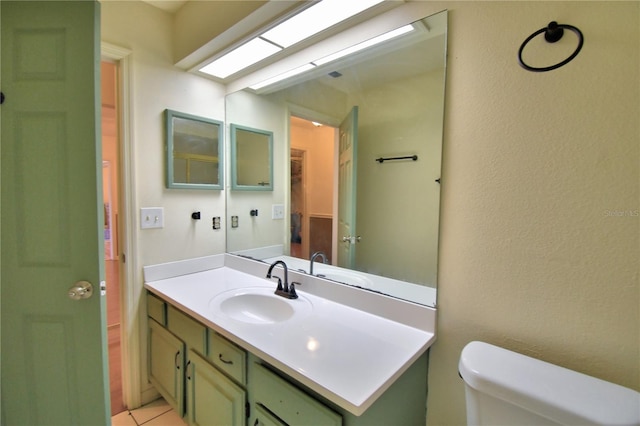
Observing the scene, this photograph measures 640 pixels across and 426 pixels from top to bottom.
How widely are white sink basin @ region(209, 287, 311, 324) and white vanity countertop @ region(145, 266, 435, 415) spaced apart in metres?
0.05

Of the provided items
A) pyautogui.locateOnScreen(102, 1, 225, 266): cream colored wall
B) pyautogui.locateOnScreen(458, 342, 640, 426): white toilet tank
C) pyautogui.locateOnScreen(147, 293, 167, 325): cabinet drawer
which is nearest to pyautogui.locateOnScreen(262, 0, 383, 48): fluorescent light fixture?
pyautogui.locateOnScreen(102, 1, 225, 266): cream colored wall

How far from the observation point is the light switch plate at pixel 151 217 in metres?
1.71

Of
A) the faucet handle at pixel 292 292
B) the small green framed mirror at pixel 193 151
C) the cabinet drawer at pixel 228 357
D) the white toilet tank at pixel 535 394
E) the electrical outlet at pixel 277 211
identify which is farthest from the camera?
the electrical outlet at pixel 277 211

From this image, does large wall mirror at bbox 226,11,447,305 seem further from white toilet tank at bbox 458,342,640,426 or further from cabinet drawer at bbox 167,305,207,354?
cabinet drawer at bbox 167,305,207,354

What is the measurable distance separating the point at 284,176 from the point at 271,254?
1.77 ft

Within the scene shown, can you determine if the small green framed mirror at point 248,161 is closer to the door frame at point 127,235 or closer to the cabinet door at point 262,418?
the door frame at point 127,235

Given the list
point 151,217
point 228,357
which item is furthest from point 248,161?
point 228,357

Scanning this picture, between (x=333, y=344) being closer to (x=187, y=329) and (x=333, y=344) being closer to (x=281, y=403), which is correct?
(x=281, y=403)

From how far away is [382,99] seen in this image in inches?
56.2

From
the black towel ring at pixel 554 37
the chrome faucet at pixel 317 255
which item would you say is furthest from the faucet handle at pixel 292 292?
the black towel ring at pixel 554 37

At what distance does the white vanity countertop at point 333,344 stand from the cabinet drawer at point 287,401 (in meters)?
0.07

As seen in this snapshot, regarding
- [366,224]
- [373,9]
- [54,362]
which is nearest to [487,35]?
[373,9]

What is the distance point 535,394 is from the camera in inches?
29.4

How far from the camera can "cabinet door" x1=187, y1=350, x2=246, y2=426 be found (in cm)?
116
